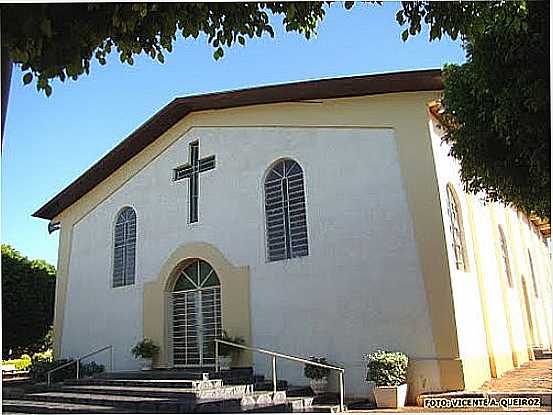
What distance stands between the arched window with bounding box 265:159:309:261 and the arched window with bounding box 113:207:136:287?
305 centimetres

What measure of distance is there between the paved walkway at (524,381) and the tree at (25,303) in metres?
8.30

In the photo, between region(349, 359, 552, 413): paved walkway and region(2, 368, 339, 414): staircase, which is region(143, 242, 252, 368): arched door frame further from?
region(349, 359, 552, 413): paved walkway

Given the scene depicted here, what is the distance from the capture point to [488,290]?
9383mm

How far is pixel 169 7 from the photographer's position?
151 inches

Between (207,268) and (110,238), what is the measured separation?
2315 millimetres

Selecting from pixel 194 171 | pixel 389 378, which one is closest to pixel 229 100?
pixel 194 171

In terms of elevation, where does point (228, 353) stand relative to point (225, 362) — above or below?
above

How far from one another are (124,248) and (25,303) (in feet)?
8.21

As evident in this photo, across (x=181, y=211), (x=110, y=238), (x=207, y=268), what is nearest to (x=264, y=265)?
(x=207, y=268)

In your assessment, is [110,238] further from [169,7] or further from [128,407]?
[169,7]

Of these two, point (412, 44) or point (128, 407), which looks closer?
point (412, 44)

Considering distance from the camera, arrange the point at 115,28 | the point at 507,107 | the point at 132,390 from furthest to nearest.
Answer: the point at 132,390, the point at 507,107, the point at 115,28

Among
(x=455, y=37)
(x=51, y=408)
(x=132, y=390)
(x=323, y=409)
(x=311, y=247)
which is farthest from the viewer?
(x=311, y=247)

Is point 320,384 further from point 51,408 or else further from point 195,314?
point 51,408
